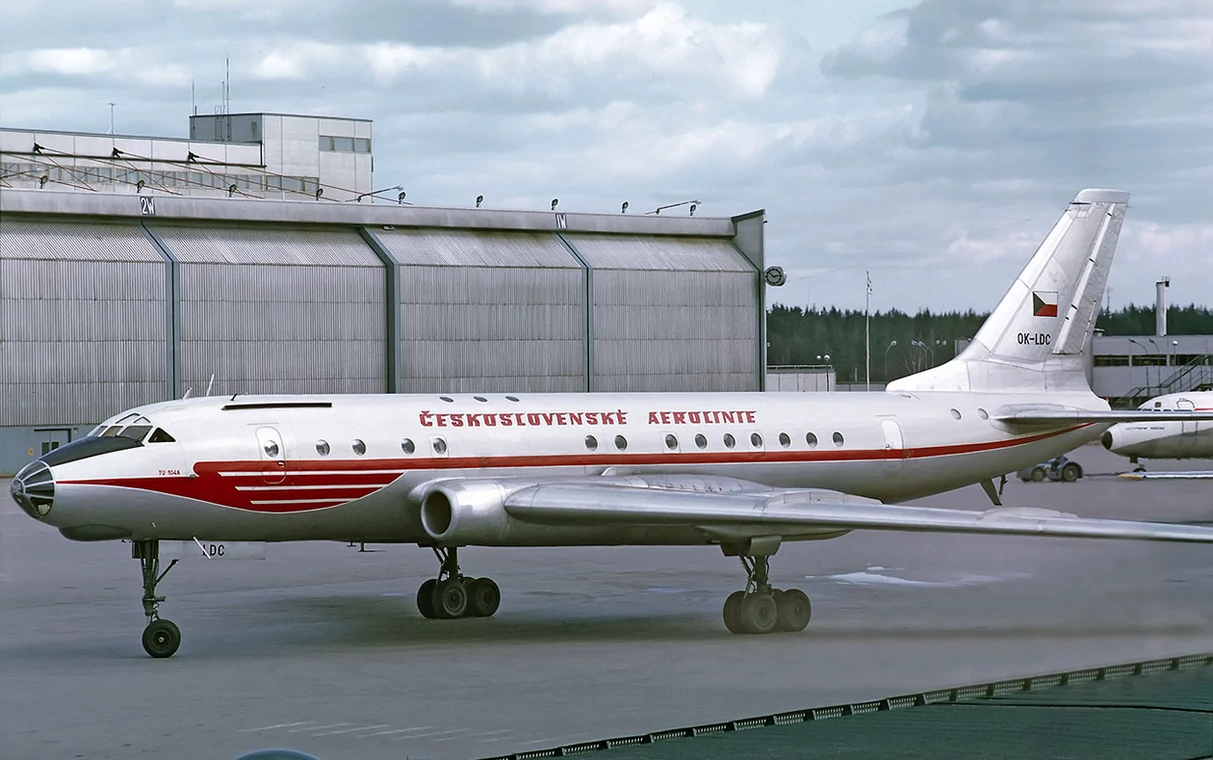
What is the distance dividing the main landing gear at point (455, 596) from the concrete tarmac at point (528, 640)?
222mm

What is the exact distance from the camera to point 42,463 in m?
15.4

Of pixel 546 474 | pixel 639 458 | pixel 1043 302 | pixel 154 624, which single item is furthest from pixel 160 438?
pixel 1043 302

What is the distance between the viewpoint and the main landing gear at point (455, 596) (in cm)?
1820

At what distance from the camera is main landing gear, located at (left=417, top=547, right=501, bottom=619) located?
1820 centimetres

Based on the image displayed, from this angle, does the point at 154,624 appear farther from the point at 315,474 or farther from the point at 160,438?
the point at 315,474

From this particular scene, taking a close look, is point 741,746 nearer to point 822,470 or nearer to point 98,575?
point 822,470

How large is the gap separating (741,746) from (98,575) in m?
16.7

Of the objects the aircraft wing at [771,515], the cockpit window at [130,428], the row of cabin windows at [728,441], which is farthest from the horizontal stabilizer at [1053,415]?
the cockpit window at [130,428]

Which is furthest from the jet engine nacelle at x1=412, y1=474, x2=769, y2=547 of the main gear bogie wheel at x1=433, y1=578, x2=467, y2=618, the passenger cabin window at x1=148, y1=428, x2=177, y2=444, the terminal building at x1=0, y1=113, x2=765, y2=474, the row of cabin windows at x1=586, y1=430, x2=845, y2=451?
the terminal building at x1=0, y1=113, x2=765, y2=474

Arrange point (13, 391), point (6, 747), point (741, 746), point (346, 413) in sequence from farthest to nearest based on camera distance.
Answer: point (13, 391)
point (346, 413)
point (6, 747)
point (741, 746)

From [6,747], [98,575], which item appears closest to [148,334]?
[98,575]

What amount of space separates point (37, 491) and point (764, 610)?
758 centimetres

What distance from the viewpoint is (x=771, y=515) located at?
1581 centimetres

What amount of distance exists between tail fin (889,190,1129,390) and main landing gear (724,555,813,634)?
5.86 metres
